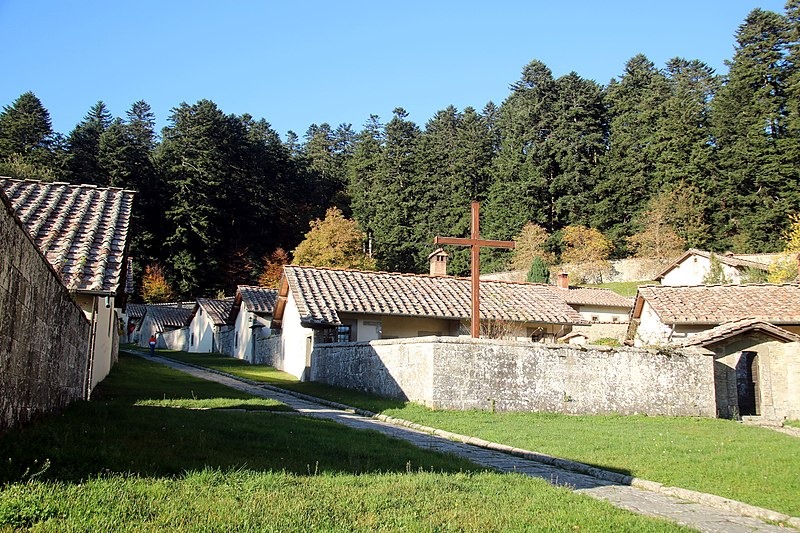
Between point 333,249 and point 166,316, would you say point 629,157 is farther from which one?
point 166,316

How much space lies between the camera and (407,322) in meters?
29.5

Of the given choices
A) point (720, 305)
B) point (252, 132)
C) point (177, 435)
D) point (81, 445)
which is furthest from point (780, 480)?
point (252, 132)

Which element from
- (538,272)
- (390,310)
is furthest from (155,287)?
(390,310)

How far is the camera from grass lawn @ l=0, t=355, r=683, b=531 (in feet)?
16.8

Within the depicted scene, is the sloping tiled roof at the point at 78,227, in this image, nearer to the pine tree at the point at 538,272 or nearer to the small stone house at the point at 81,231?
the small stone house at the point at 81,231

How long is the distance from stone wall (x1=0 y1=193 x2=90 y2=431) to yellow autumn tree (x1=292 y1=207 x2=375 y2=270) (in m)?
49.4

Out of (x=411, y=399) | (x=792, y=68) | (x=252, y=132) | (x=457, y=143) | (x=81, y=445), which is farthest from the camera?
(x=252, y=132)

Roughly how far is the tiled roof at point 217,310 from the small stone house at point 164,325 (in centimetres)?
846

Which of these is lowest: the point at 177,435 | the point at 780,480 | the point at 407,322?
the point at 780,480

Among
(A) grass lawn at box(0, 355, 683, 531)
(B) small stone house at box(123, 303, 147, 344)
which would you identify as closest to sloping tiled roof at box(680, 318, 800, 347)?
(A) grass lawn at box(0, 355, 683, 531)

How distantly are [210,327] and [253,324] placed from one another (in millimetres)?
12527

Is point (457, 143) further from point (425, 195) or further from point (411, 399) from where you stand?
point (411, 399)

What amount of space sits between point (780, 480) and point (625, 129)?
72792 mm

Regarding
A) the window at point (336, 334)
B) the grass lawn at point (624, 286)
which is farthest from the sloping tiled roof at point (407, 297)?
the grass lawn at point (624, 286)
